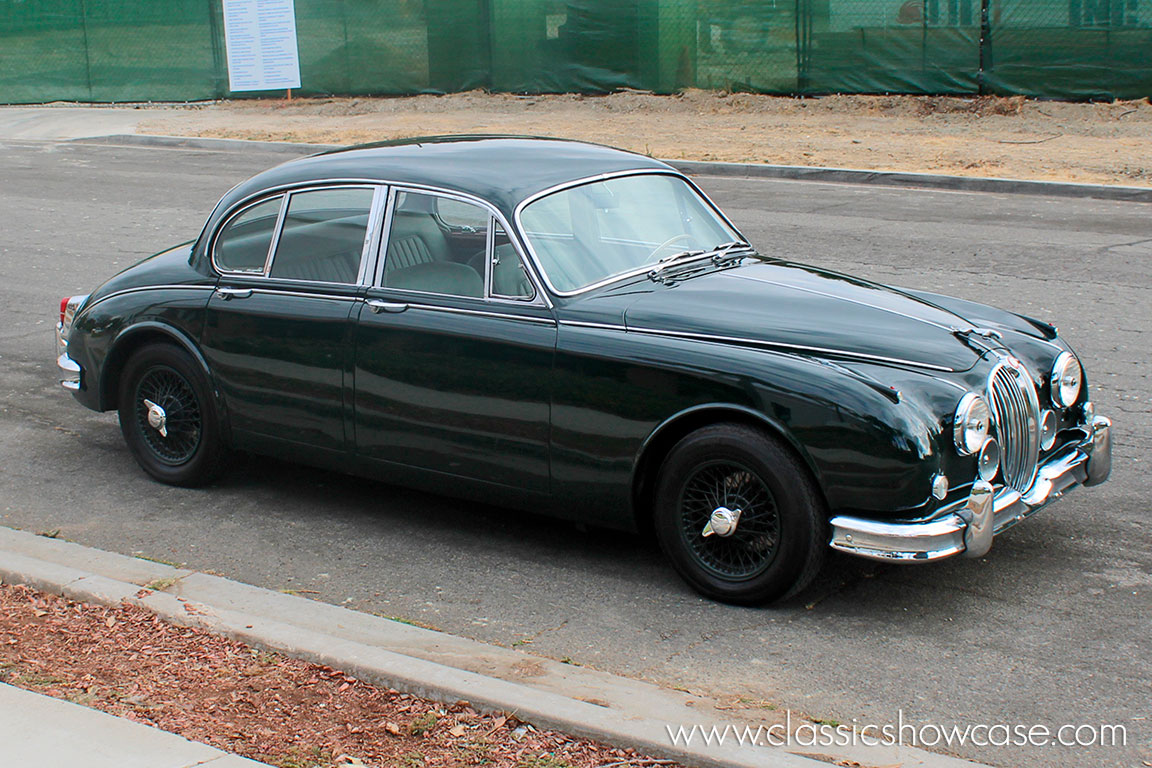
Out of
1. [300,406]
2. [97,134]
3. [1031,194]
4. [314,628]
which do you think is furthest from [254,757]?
[97,134]

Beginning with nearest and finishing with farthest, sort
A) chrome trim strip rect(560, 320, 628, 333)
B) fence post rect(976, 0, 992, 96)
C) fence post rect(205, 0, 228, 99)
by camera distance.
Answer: chrome trim strip rect(560, 320, 628, 333) < fence post rect(976, 0, 992, 96) < fence post rect(205, 0, 228, 99)

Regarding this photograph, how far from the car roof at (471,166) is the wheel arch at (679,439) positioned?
1168 mm

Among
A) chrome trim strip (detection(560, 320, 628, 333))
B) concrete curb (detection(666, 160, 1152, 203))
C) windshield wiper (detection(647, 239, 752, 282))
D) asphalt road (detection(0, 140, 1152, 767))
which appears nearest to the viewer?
asphalt road (detection(0, 140, 1152, 767))

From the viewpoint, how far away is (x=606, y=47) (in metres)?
24.5

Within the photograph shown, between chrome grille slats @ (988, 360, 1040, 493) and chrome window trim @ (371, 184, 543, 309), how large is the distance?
173 cm

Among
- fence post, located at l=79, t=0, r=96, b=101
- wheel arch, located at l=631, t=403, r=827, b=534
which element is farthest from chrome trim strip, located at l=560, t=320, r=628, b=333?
fence post, located at l=79, t=0, r=96, b=101

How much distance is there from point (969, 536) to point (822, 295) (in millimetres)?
1214

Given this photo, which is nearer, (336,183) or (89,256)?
(336,183)

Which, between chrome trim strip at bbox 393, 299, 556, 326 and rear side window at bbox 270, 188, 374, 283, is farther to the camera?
rear side window at bbox 270, 188, 374, 283

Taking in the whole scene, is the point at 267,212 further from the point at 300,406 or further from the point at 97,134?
the point at 97,134

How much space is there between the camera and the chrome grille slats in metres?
4.70

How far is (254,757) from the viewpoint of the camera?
3660 millimetres

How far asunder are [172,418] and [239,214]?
103cm

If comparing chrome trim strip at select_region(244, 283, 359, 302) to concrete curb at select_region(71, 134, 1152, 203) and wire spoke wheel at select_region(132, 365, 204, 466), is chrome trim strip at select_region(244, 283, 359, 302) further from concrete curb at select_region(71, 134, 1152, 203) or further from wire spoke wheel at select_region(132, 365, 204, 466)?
concrete curb at select_region(71, 134, 1152, 203)
